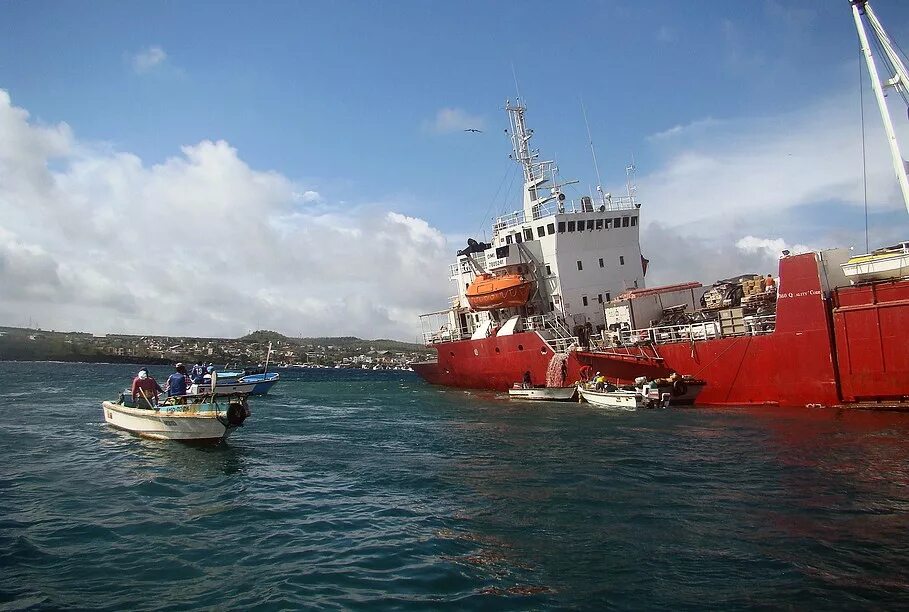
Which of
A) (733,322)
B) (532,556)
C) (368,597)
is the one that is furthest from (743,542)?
(733,322)

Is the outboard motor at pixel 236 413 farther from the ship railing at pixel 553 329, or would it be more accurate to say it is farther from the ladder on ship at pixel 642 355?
the ship railing at pixel 553 329

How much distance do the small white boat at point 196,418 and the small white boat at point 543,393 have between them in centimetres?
1750

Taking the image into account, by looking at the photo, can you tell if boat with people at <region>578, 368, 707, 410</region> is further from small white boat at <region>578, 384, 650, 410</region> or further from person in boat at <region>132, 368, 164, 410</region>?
person in boat at <region>132, 368, 164, 410</region>

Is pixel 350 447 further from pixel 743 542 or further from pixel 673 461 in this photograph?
pixel 743 542

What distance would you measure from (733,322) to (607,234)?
45.4 feet

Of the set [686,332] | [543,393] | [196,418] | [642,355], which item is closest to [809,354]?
[686,332]

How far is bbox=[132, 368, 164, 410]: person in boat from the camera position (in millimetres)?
20389

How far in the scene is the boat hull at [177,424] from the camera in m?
18.0

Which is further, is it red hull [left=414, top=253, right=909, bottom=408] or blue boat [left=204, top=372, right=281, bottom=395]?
blue boat [left=204, top=372, right=281, bottom=395]

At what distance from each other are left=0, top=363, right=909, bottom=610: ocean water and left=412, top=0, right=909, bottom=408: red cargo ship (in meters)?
2.91

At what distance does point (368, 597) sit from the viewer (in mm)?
7516

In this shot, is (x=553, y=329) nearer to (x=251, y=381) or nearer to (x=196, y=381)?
(x=196, y=381)

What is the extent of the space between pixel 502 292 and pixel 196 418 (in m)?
22.5

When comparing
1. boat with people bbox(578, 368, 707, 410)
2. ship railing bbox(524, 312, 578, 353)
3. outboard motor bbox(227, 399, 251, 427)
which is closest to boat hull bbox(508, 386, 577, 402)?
boat with people bbox(578, 368, 707, 410)
